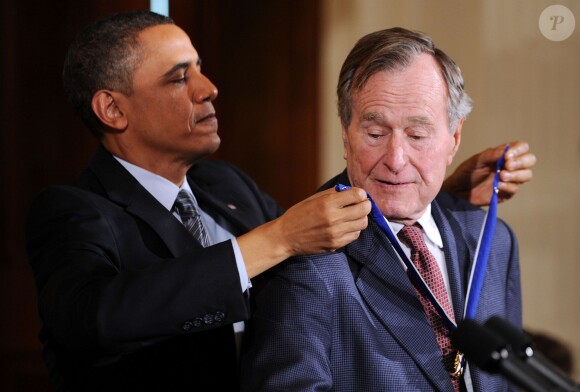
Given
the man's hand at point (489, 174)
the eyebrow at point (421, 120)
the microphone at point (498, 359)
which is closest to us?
the microphone at point (498, 359)

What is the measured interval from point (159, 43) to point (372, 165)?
717 millimetres

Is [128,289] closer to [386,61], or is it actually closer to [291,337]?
[291,337]

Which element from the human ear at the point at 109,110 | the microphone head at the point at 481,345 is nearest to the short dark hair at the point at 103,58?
the human ear at the point at 109,110

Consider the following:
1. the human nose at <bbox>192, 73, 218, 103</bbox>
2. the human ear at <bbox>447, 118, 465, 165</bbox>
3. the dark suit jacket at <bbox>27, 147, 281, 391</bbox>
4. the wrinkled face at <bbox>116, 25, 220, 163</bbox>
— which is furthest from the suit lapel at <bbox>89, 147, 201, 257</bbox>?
the human ear at <bbox>447, 118, 465, 165</bbox>

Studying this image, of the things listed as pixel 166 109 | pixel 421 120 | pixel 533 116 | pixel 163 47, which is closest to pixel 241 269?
pixel 421 120

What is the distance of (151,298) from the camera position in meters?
1.54

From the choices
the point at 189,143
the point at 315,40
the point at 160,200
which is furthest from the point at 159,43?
the point at 315,40

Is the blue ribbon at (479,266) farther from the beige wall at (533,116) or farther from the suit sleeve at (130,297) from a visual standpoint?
the beige wall at (533,116)

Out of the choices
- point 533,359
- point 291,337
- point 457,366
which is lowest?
point 457,366

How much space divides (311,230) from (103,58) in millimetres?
851

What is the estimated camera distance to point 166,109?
2.00m

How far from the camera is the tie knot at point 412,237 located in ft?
5.35

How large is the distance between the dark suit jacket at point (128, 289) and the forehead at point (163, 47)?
265 millimetres

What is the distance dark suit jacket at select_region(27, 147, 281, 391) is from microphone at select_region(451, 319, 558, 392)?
73cm
